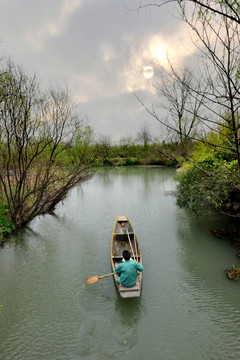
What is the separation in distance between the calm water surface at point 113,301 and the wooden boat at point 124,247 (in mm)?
431

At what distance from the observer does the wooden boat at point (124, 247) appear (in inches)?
219

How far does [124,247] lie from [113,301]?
290 centimetres

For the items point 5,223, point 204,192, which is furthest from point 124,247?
point 5,223

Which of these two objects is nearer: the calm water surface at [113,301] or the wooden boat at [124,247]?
the calm water surface at [113,301]

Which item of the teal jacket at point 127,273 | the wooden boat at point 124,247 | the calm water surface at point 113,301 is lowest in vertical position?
the calm water surface at point 113,301

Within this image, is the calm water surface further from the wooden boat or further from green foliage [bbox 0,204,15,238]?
green foliage [bbox 0,204,15,238]

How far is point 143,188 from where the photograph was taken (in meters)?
21.5

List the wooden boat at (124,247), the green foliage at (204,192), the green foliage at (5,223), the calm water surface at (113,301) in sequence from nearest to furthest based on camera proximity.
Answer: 1. the calm water surface at (113,301)
2. the wooden boat at (124,247)
3. the green foliage at (204,192)
4. the green foliage at (5,223)

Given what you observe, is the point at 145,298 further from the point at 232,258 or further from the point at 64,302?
the point at 232,258

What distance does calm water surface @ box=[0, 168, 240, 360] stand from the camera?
4598 mm

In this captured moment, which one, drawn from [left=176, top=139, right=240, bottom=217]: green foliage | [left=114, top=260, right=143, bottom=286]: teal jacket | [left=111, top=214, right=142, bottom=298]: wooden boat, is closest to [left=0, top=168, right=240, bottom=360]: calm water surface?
[left=111, top=214, right=142, bottom=298]: wooden boat

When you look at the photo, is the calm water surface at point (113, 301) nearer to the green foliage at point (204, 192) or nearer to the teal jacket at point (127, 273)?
the teal jacket at point (127, 273)

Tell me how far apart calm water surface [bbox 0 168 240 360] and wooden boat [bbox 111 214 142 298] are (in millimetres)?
431

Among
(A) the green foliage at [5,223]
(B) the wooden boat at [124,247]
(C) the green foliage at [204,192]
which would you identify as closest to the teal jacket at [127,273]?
(B) the wooden boat at [124,247]
